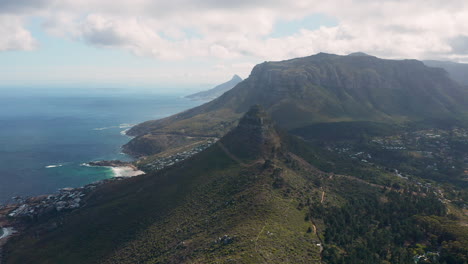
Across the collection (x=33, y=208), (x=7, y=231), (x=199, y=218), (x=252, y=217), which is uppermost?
(x=252, y=217)

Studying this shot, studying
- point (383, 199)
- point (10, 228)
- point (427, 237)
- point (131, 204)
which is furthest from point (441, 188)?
point (10, 228)

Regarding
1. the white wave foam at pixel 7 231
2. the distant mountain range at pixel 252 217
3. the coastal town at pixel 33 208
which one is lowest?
the white wave foam at pixel 7 231

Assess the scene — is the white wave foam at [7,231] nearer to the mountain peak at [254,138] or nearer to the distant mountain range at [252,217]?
the distant mountain range at [252,217]

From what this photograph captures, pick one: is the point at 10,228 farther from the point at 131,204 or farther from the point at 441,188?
the point at 441,188

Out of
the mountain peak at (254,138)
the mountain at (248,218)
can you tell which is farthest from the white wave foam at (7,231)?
the mountain peak at (254,138)

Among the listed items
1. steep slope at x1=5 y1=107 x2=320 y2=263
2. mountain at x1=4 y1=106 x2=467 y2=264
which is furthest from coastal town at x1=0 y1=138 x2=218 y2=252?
steep slope at x1=5 y1=107 x2=320 y2=263

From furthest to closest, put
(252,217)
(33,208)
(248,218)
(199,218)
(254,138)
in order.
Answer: (33,208) < (254,138) < (199,218) < (252,217) < (248,218)

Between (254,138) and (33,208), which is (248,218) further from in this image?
(33,208)

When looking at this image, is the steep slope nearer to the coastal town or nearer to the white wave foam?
the coastal town

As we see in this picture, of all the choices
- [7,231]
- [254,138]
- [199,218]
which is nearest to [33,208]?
[7,231]
